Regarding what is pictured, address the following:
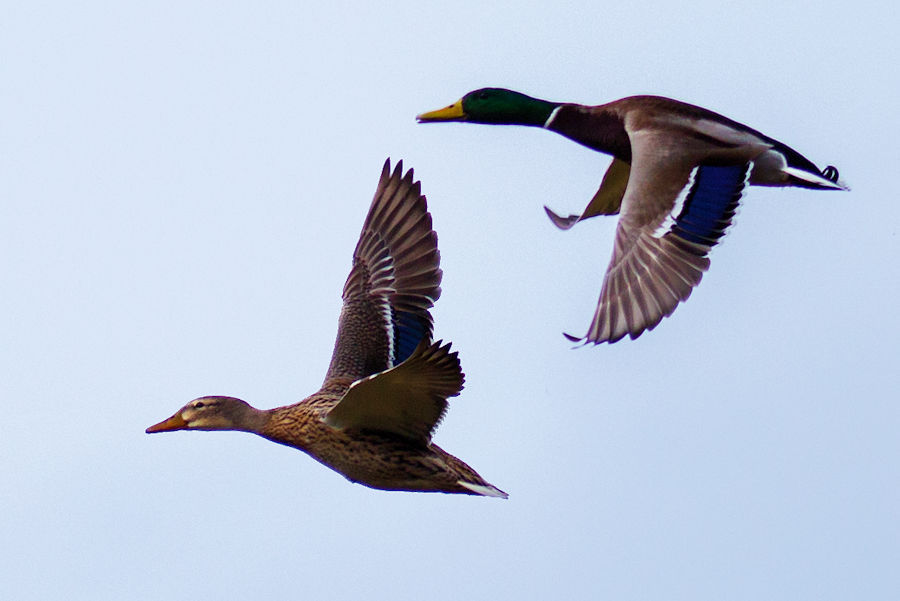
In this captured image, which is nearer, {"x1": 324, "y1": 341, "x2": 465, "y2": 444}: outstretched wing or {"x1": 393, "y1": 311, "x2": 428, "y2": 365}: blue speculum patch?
{"x1": 324, "y1": 341, "x2": 465, "y2": 444}: outstretched wing

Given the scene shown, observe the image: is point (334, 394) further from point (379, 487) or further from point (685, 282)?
point (685, 282)

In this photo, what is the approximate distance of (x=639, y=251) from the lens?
11.4 meters

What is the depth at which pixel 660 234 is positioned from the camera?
453 inches

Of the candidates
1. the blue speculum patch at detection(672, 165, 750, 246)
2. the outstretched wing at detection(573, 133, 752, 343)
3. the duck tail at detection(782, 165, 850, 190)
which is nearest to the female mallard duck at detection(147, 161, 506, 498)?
the outstretched wing at detection(573, 133, 752, 343)

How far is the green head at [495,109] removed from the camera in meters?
13.5

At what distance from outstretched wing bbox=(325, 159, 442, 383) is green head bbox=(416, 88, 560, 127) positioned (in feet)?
1.67

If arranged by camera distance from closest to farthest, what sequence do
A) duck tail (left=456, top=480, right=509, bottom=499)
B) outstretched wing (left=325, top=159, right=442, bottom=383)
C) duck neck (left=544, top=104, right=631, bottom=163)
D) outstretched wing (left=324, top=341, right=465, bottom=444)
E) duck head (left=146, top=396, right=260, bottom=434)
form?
outstretched wing (left=324, top=341, right=465, bottom=444), duck tail (left=456, top=480, right=509, bottom=499), duck head (left=146, top=396, right=260, bottom=434), outstretched wing (left=325, top=159, right=442, bottom=383), duck neck (left=544, top=104, right=631, bottom=163)

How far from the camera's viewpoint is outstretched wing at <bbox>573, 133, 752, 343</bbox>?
11023 mm

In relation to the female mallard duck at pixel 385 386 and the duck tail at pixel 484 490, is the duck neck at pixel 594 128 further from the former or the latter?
the duck tail at pixel 484 490

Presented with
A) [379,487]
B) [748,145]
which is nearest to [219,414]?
[379,487]

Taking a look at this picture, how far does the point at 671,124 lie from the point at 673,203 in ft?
2.98

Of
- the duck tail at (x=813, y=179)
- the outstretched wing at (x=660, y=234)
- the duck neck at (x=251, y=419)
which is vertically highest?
the duck tail at (x=813, y=179)


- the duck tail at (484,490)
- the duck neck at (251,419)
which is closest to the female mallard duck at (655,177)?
the duck tail at (484,490)

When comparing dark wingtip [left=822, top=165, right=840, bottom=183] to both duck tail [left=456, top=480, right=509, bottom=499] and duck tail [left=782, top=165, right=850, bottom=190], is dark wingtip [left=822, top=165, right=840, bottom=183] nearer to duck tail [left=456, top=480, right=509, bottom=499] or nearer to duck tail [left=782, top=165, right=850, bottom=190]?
duck tail [left=782, top=165, right=850, bottom=190]
